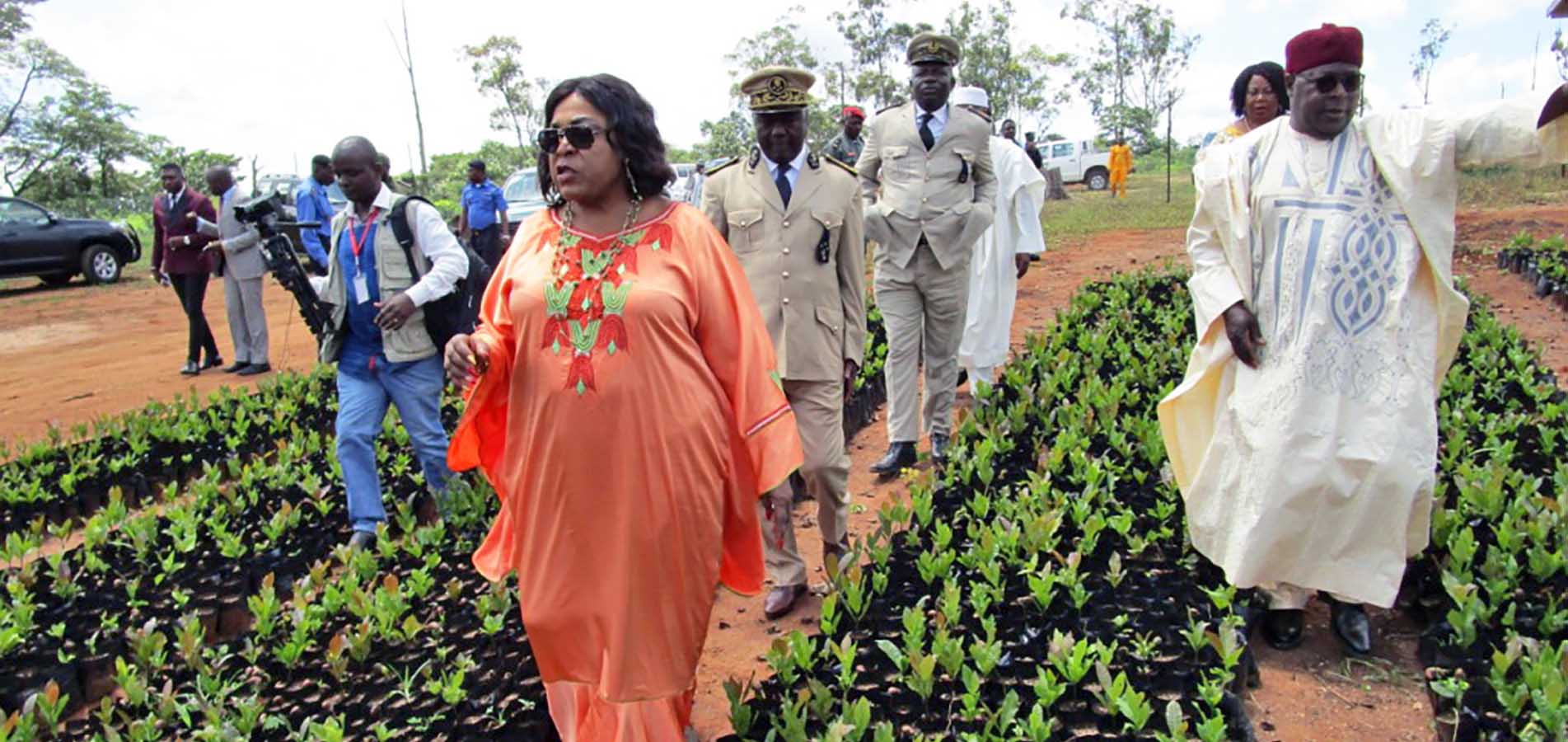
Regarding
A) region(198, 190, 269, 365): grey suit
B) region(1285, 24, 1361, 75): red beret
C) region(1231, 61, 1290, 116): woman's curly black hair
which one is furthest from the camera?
region(198, 190, 269, 365): grey suit

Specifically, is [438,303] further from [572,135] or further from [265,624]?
[572,135]

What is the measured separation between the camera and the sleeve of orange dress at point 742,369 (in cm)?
273

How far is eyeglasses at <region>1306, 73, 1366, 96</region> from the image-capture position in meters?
3.20

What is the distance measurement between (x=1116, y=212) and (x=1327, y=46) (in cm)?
2060

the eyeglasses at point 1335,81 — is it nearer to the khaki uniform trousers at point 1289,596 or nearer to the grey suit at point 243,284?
the khaki uniform trousers at point 1289,596

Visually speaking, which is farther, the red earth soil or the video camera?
the video camera

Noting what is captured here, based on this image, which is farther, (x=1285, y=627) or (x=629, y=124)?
(x=1285, y=627)

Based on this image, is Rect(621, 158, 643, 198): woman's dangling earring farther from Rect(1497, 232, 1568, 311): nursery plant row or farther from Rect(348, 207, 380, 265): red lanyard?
Rect(1497, 232, 1568, 311): nursery plant row

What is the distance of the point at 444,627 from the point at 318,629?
0.47 meters

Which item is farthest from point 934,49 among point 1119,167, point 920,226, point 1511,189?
point 1119,167

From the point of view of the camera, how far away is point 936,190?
5344 millimetres

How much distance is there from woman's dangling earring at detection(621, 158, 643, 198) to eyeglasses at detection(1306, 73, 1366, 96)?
6.59 ft

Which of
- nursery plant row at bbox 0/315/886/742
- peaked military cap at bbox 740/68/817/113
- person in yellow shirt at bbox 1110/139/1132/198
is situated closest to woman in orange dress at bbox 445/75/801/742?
nursery plant row at bbox 0/315/886/742

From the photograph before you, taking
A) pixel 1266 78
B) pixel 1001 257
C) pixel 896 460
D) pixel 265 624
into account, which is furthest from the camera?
pixel 1001 257
